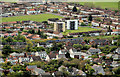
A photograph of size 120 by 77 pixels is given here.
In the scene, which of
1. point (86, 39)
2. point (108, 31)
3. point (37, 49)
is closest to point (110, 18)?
point (108, 31)

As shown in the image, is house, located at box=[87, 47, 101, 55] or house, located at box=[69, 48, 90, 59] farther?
house, located at box=[87, 47, 101, 55]

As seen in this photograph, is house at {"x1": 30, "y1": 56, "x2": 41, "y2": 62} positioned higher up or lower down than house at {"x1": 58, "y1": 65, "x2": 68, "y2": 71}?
lower down

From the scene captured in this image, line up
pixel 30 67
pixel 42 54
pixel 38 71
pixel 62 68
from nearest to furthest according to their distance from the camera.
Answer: pixel 38 71
pixel 62 68
pixel 30 67
pixel 42 54

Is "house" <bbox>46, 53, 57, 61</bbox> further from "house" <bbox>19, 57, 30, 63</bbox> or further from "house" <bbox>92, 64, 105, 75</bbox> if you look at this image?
"house" <bbox>92, 64, 105, 75</bbox>

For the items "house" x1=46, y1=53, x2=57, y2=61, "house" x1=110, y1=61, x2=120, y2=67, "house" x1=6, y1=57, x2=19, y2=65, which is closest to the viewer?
"house" x1=110, y1=61, x2=120, y2=67

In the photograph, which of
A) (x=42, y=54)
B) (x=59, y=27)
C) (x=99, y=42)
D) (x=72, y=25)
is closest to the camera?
(x=42, y=54)

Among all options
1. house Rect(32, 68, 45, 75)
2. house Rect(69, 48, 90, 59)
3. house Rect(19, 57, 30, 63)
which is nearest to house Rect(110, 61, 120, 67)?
house Rect(69, 48, 90, 59)

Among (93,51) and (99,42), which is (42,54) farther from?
(99,42)

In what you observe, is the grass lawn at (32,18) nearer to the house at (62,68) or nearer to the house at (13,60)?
the house at (13,60)

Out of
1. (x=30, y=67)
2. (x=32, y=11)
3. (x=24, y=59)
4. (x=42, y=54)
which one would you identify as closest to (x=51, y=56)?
(x=42, y=54)

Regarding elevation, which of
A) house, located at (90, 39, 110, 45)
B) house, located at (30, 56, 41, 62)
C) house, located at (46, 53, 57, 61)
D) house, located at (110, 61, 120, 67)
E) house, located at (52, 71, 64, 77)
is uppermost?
house, located at (52, 71, 64, 77)

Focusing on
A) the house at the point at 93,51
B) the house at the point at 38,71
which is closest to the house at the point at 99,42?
the house at the point at 93,51
